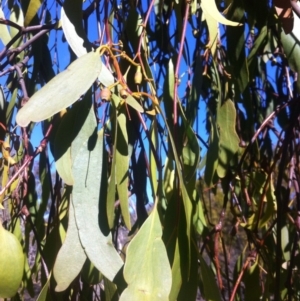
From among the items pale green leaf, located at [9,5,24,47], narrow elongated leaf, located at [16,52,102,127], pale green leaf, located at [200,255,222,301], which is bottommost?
pale green leaf, located at [200,255,222,301]

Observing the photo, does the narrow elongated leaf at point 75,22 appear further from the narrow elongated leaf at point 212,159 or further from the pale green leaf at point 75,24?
the narrow elongated leaf at point 212,159

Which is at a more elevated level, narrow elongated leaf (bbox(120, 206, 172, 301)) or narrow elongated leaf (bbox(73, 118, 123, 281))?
narrow elongated leaf (bbox(73, 118, 123, 281))

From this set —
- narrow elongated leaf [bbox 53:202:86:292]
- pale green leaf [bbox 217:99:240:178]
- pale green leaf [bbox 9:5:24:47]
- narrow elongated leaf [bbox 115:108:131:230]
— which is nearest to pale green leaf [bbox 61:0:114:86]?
narrow elongated leaf [bbox 115:108:131:230]

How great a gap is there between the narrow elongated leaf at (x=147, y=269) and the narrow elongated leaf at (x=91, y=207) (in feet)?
0.12

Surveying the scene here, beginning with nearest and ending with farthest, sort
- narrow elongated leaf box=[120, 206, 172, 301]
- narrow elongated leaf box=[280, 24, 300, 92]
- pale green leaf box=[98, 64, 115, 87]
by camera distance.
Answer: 1. narrow elongated leaf box=[120, 206, 172, 301]
2. pale green leaf box=[98, 64, 115, 87]
3. narrow elongated leaf box=[280, 24, 300, 92]

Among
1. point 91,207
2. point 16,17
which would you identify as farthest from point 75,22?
point 16,17

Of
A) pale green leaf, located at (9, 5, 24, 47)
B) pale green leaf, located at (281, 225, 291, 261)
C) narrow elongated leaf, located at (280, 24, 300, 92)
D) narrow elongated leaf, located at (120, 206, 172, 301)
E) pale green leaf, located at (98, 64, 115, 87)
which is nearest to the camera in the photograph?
narrow elongated leaf, located at (120, 206, 172, 301)

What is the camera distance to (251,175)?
125 centimetres

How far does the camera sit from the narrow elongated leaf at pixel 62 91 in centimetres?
60

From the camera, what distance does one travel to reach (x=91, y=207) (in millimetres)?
663

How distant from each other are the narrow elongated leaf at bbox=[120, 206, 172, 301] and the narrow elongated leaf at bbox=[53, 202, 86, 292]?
0.22 feet

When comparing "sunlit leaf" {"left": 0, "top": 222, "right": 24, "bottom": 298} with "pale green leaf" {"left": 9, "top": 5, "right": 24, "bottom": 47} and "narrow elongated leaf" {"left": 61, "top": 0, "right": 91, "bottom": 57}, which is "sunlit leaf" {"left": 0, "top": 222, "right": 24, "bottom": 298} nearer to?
"narrow elongated leaf" {"left": 61, "top": 0, "right": 91, "bottom": 57}

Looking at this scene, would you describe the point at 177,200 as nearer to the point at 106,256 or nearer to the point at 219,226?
the point at 106,256

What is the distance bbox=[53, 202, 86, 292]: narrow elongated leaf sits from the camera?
632 millimetres
